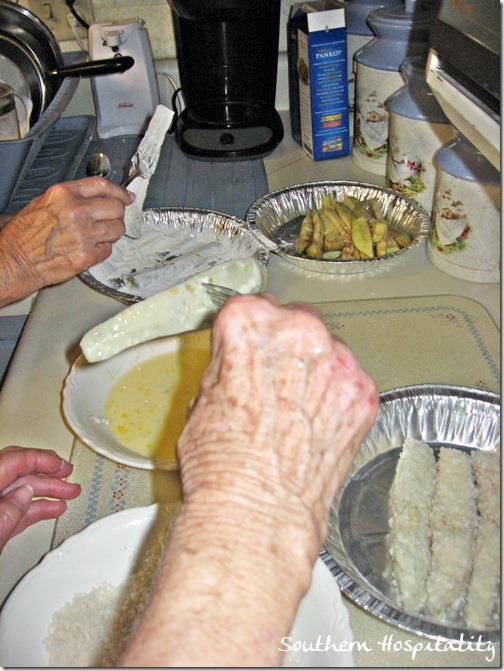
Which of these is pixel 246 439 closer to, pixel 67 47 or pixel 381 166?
pixel 381 166

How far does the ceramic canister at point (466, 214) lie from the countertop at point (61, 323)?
1.1 inches

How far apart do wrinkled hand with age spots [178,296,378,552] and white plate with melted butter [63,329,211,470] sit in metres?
0.27

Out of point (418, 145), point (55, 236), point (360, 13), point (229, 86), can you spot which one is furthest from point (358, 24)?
point (55, 236)

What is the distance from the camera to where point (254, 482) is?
0.34 metres

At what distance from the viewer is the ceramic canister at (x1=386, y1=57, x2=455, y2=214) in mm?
981

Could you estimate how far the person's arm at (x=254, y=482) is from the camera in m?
0.31

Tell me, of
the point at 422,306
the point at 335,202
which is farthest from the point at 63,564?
the point at 335,202

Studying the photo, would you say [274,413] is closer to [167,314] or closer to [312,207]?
[167,314]

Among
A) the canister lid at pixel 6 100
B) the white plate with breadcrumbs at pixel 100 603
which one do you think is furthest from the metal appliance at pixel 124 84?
the white plate with breadcrumbs at pixel 100 603

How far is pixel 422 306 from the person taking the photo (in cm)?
90

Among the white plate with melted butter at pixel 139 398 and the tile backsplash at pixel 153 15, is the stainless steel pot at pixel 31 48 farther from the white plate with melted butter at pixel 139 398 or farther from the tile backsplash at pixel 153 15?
the white plate with melted butter at pixel 139 398

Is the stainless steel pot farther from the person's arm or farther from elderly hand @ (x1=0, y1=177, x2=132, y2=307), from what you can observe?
the person's arm

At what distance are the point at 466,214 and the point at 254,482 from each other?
2.12ft

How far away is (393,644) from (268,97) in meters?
1.15
